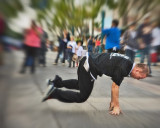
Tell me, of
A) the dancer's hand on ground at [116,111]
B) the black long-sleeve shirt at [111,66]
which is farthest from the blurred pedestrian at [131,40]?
the dancer's hand on ground at [116,111]

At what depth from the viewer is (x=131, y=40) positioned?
1030mm

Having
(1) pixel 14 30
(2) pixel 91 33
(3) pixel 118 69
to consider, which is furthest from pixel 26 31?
(3) pixel 118 69

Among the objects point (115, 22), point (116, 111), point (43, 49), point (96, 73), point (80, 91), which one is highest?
point (115, 22)

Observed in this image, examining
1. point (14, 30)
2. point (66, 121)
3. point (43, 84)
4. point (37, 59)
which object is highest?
point (14, 30)

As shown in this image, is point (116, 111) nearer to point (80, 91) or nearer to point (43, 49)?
point (80, 91)

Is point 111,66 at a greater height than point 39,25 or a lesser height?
lesser

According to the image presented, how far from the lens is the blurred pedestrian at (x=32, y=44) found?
78 centimetres

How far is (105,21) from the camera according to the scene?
1.02 metres

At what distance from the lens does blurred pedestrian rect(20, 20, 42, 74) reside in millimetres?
775

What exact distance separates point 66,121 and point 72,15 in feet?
2.94

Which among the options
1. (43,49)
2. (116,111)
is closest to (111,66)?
(116,111)

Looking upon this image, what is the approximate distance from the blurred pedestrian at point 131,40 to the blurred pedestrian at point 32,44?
416 mm

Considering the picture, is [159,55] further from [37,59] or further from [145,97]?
[145,97]

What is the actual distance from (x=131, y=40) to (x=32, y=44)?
1.57 ft
